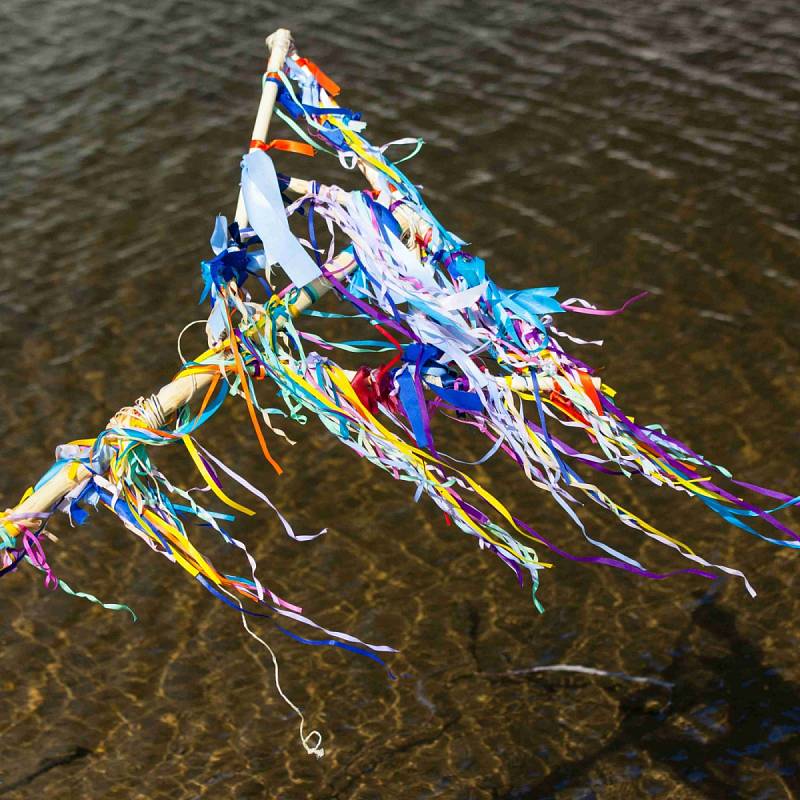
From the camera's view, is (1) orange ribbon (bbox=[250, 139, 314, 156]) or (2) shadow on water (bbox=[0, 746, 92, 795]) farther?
(2) shadow on water (bbox=[0, 746, 92, 795])

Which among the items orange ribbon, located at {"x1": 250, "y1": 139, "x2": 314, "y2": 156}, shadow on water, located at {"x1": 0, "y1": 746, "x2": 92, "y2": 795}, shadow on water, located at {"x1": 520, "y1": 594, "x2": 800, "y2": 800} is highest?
orange ribbon, located at {"x1": 250, "y1": 139, "x2": 314, "y2": 156}

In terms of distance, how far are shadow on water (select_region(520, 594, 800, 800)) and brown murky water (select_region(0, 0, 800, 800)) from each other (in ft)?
0.04

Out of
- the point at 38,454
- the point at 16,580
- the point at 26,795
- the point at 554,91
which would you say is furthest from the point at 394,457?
the point at 554,91

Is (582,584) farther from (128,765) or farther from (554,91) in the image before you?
(554,91)

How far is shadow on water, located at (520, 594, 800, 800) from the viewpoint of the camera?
4.16 meters

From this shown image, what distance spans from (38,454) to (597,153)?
4094 mm

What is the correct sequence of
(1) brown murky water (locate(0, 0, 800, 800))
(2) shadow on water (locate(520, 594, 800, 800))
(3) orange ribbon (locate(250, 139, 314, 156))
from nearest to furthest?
(3) orange ribbon (locate(250, 139, 314, 156)) < (2) shadow on water (locate(520, 594, 800, 800)) < (1) brown murky water (locate(0, 0, 800, 800))

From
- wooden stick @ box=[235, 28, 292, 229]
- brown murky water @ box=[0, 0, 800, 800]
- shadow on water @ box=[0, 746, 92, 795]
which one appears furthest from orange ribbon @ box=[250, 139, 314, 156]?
shadow on water @ box=[0, 746, 92, 795]

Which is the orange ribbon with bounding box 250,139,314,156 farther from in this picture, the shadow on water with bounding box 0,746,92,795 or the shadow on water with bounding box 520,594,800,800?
the shadow on water with bounding box 0,746,92,795

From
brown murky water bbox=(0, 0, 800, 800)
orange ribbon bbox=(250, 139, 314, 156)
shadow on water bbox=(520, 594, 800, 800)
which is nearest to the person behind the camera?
orange ribbon bbox=(250, 139, 314, 156)

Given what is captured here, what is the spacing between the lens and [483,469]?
5.42m

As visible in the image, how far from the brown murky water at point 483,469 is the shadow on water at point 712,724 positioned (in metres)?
0.01

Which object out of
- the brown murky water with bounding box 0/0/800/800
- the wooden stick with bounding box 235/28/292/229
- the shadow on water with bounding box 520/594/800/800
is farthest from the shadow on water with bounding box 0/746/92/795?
the wooden stick with bounding box 235/28/292/229

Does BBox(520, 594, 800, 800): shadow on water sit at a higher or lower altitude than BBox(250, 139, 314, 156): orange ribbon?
lower
